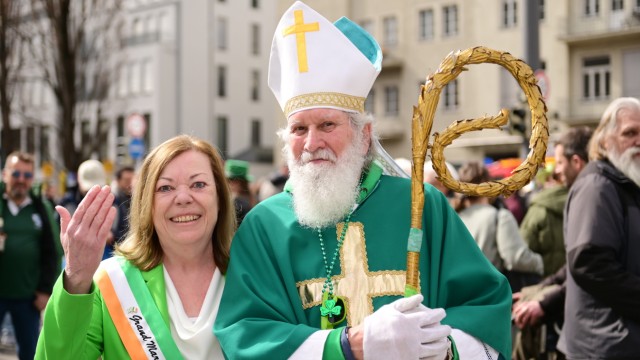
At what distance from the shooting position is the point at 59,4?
1616 centimetres

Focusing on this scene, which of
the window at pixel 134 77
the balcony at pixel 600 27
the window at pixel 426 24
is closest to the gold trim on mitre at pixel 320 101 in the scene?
the balcony at pixel 600 27

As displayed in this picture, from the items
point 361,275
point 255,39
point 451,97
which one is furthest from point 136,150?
point 255,39

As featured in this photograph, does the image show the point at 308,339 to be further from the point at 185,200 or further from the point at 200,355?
the point at 185,200

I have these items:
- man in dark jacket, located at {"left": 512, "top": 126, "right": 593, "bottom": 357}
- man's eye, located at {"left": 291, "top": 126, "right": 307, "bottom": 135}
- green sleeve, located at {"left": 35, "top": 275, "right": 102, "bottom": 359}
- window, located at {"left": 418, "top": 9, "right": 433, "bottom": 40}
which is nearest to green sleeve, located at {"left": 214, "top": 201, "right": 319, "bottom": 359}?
man's eye, located at {"left": 291, "top": 126, "right": 307, "bottom": 135}

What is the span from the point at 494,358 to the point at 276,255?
876mm

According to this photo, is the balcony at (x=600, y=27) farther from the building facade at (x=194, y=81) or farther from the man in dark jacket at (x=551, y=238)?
the man in dark jacket at (x=551, y=238)

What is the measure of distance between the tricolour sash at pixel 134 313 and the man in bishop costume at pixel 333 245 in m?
0.24

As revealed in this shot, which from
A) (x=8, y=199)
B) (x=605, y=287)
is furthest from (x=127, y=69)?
(x=605, y=287)

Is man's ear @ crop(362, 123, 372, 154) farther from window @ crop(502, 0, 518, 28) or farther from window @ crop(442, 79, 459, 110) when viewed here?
window @ crop(442, 79, 459, 110)

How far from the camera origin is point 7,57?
19.0m

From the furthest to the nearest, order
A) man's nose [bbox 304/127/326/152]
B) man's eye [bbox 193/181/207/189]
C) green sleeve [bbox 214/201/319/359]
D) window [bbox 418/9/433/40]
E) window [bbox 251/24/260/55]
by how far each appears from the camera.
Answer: window [bbox 251/24/260/55]
window [bbox 418/9/433/40]
man's eye [bbox 193/181/207/189]
man's nose [bbox 304/127/326/152]
green sleeve [bbox 214/201/319/359]

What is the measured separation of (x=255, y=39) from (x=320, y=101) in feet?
144

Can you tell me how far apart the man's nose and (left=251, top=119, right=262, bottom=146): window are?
4214cm

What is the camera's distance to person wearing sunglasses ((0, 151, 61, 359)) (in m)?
6.97
